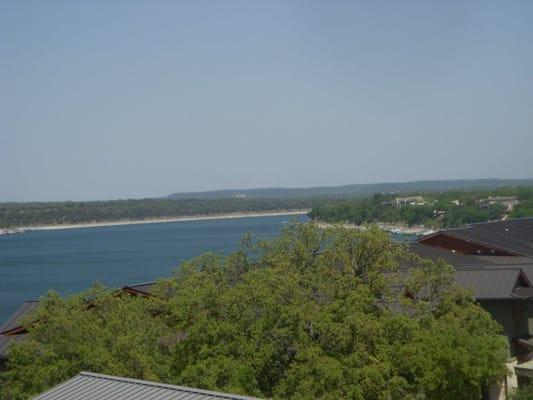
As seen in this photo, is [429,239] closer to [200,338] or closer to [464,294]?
[464,294]

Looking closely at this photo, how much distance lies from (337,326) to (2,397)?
708 cm

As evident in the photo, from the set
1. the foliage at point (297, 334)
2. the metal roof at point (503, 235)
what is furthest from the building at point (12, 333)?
the metal roof at point (503, 235)

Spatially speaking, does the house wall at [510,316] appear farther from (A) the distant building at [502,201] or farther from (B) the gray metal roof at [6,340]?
(A) the distant building at [502,201]

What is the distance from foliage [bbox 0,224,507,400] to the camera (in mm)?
12719

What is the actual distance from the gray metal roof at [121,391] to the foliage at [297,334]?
2.70 m

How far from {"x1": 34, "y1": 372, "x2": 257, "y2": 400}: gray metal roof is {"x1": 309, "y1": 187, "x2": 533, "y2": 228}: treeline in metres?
92.0

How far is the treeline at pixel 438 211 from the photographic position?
351 ft

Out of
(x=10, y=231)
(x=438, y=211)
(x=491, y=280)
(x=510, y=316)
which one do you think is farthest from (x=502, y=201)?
(x=10, y=231)

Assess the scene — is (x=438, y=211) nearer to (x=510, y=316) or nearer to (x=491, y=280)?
(x=491, y=280)

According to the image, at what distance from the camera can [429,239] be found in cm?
2916

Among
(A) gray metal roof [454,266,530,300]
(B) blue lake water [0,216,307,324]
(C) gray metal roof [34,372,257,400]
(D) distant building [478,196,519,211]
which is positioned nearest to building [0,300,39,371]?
(C) gray metal roof [34,372,257,400]

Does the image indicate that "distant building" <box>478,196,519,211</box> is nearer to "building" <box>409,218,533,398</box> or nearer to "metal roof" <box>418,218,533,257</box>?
"metal roof" <box>418,218,533,257</box>

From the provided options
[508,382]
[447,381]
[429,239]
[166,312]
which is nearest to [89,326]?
[166,312]

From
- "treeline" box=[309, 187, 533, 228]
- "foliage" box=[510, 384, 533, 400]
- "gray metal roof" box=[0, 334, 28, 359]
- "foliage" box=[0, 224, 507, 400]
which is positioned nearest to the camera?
"foliage" box=[0, 224, 507, 400]
